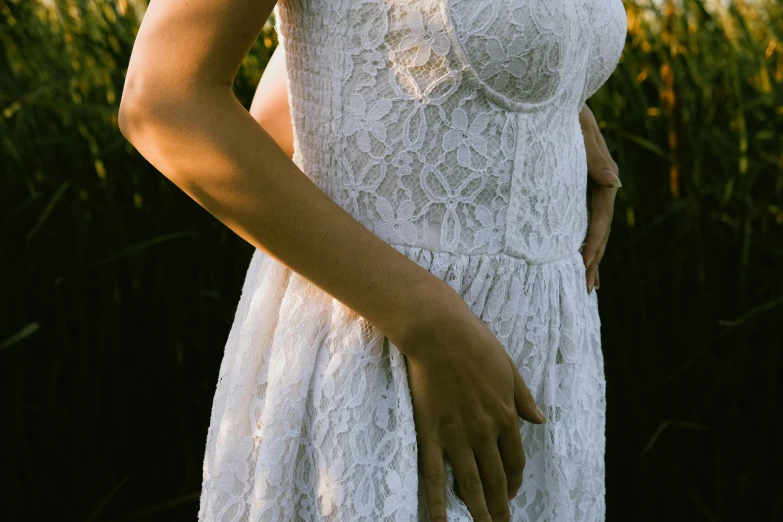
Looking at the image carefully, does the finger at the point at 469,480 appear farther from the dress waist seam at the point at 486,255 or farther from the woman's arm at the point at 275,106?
the woman's arm at the point at 275,106

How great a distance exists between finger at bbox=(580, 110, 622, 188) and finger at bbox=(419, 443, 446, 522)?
61cm

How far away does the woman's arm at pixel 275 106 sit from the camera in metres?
1.10

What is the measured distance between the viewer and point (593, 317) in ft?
3.72

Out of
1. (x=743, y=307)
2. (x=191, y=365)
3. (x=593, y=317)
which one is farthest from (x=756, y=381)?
(x=191, y=365)

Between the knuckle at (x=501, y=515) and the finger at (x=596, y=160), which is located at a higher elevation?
the finger at (x=596, y=160)

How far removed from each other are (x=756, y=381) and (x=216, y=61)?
1.77 meters

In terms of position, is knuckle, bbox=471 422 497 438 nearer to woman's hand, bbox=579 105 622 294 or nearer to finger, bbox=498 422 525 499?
finger, bbox=498 422 525 499

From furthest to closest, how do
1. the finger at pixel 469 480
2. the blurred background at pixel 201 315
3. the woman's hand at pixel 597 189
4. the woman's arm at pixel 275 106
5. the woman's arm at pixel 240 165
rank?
the blurred background at pixel 201 315
the woman's hand at pixel 597 189
the woman's arm at pixel 275 106
the finger at pixel 469 480
the woman's arm at pixel 240 165

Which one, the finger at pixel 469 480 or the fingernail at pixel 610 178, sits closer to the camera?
the finger at pixel 469 480

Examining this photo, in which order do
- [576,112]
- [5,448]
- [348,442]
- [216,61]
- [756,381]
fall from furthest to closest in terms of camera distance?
[756,381], [5,448], [576,112], [348,442], [216,61]

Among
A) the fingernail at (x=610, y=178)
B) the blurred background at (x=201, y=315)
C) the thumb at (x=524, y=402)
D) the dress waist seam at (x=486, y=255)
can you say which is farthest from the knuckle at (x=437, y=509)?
the blurred background at (x=201, y=315)

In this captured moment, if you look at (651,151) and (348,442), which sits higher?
(651,151)

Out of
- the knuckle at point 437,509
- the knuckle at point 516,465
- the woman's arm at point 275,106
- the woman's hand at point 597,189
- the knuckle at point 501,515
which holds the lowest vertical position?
the knuckle at point 501,515

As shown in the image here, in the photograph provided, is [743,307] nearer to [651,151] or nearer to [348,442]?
[651,151]
